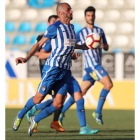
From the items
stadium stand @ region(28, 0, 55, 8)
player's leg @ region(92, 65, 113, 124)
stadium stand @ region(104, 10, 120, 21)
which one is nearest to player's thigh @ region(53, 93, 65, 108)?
player's leg @ region(92, 65, 113, 124)

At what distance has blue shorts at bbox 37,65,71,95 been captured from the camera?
4977mm

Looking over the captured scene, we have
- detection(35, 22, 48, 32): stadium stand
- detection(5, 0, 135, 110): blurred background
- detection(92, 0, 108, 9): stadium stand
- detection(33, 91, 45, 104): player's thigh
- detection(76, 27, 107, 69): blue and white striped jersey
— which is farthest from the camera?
detection(92, 0, 108, 9): stadium stand

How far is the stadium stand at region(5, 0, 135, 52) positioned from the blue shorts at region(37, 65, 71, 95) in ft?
35.7

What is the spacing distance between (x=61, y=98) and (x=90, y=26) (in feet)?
8.32

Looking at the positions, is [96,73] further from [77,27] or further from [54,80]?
[77,27]

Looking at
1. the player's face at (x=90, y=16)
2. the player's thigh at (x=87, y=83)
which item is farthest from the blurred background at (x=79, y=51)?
the player's face at (x=90, y=16)

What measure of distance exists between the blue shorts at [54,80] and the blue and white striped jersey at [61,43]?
0.08m

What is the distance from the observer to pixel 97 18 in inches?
652

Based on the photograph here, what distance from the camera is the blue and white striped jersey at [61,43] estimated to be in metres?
4.97

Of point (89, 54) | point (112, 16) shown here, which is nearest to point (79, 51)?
point (112, 16)

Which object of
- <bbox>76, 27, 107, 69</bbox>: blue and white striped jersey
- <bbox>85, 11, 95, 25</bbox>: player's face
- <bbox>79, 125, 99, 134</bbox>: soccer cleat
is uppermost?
<bbox>85, 11, 95, 25</bbox>: player's face

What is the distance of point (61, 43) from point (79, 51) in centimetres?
884

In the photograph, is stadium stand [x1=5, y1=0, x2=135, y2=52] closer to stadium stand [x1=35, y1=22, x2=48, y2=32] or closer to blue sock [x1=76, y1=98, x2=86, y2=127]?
stadium stand [x1=35, y1=22, x2=48, y2=32]
